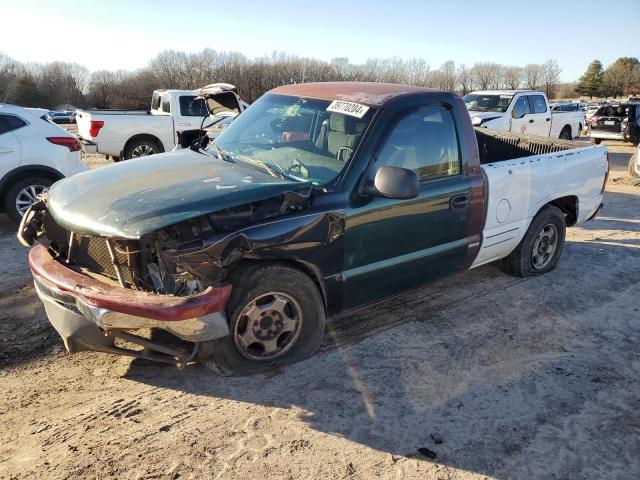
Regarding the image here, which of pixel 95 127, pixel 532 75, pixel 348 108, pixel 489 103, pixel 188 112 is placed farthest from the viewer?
pixel 532 75

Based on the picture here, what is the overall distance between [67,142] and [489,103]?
1081cm

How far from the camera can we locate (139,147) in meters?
11.9

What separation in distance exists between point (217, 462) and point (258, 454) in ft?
0.72

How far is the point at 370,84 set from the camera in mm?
4348

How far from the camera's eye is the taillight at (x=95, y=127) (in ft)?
36.9

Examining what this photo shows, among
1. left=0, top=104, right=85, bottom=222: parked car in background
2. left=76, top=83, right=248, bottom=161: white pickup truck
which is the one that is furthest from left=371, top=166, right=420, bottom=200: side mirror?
left=76, top=83, right=248, bottom=161: white pickup truck

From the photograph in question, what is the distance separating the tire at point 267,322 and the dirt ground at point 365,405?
0.13 metres

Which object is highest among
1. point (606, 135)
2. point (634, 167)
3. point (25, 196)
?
point (606, 135)

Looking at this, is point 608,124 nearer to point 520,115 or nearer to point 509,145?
point 520,115

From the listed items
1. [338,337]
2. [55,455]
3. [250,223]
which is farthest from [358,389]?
[55,455]

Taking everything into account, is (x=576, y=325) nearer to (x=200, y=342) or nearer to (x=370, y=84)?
(x=370, y=84)

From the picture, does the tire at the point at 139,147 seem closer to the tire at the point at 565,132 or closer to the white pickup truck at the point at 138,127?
the white pickup truck at the point at 138,127

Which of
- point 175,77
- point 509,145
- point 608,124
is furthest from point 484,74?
point 509,145

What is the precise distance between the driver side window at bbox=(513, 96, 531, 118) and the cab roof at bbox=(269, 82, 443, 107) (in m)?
10.3
